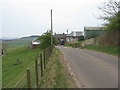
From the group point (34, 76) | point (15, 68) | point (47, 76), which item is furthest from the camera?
point (15, 68)

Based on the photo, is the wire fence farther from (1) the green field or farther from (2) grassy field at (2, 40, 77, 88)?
(1) the green field

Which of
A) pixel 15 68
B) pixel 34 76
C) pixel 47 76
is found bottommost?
pixel 15 68

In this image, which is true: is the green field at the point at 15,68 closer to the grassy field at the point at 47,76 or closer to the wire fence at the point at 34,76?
the grassy field at the point at 47,76

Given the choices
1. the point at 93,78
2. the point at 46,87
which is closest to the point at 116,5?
the point at 93,78

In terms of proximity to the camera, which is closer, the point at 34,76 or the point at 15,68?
the point at 34,76

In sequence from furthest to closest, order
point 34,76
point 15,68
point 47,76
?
point 15,68, point 34,76, point 47,76

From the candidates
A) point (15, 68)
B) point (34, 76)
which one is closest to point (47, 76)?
point (34, 76)

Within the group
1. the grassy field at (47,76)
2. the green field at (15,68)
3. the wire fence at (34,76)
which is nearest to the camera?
the wire fence at (34,76)

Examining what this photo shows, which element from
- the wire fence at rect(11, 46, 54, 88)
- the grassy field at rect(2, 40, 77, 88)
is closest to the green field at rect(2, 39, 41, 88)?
the grassy field at rect(2, 40, 77, 88)

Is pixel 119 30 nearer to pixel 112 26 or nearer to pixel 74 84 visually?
pixel 112 26

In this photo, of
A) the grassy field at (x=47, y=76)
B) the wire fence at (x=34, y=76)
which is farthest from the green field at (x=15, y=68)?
the wire fence at (x=34, y=76)

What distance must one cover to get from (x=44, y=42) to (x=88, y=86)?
3520cm

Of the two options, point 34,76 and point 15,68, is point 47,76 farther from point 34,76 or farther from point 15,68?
point 15,68

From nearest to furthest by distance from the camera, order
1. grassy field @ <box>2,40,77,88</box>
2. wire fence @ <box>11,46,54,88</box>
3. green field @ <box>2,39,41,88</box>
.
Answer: wire fence @ <box>11,46,54,88</box> < grassy field @ <box>2,40,77,88</box> < green field @ <box>2,39,41,88</box>
